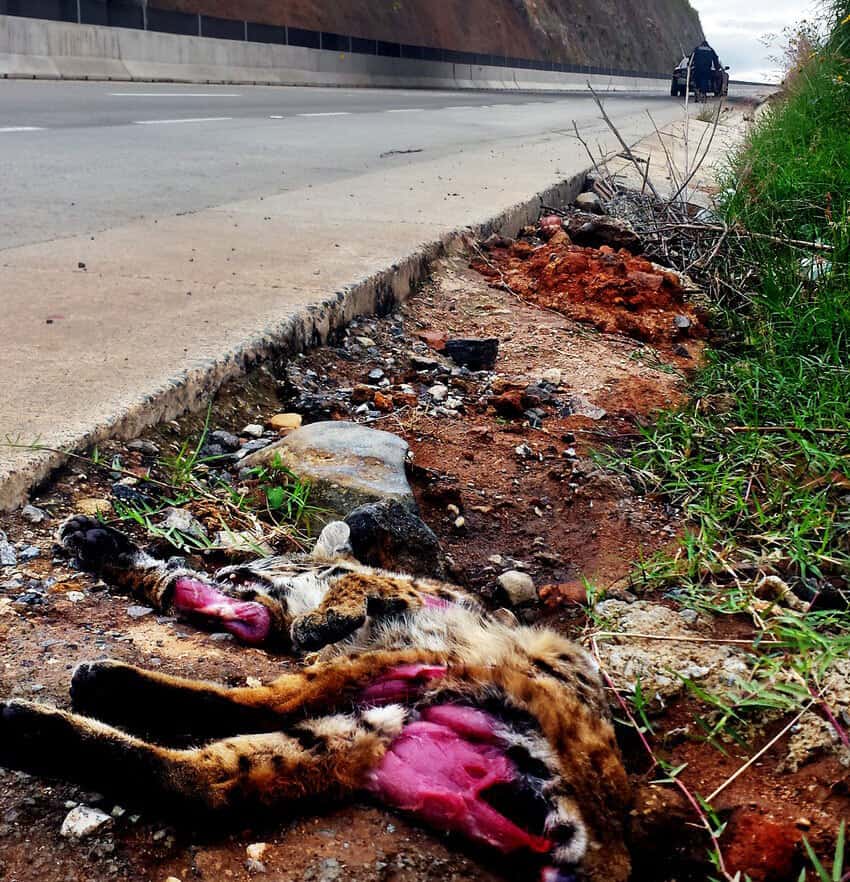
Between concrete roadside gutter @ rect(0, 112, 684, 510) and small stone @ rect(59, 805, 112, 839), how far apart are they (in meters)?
1.11

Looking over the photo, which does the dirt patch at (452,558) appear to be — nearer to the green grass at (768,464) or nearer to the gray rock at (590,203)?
the green grass at (768,464)

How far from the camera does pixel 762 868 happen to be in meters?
1.95

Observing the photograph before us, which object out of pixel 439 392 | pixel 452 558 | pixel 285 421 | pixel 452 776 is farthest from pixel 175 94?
pixel 452 776

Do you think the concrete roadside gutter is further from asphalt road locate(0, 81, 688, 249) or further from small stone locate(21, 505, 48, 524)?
asphalt road locate(0, 81, 688, 249)

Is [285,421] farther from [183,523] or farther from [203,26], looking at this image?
[203,26]

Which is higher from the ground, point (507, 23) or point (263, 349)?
point (507, 23)

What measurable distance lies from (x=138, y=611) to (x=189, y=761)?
673mm

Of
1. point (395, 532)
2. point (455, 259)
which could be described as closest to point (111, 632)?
point (395, 532)

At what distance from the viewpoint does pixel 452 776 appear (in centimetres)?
196

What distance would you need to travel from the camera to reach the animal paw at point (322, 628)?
95.3 inches

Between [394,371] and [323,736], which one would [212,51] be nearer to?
[394,371]

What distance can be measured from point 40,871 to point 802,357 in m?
3.50

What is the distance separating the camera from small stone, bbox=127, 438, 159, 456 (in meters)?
3.12

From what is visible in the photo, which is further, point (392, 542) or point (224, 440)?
point (224, 440)
